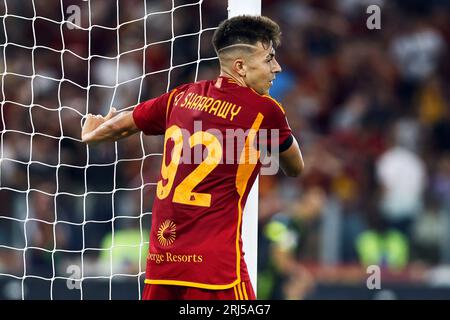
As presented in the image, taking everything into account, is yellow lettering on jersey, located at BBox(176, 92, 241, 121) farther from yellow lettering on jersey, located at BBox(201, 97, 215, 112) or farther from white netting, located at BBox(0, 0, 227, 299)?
white netting, located at BBox(0, 0, 227, 299)

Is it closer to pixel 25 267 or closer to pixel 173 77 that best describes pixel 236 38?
pixel 25 267

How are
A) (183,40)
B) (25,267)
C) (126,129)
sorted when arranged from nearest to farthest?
1. (126,129)
2. (25,267)
3. (183,40)

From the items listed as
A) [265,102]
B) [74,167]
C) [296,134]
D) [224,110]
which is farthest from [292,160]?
[296,134]

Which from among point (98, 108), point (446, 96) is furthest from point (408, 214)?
point (98, 108)

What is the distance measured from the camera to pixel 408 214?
34.7 feet

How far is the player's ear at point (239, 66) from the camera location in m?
5.29

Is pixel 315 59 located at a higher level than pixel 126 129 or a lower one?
higher

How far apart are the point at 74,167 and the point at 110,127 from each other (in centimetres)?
264

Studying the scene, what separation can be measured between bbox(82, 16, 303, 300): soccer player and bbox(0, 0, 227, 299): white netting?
9.47 feet

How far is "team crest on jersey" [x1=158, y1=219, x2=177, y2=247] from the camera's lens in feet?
17.1

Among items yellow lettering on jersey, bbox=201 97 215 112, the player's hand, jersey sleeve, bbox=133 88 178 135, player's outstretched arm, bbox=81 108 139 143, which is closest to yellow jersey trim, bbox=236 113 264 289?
yellow lettering on jersey, bbox=201 97 215 112

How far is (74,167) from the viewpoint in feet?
26.9
